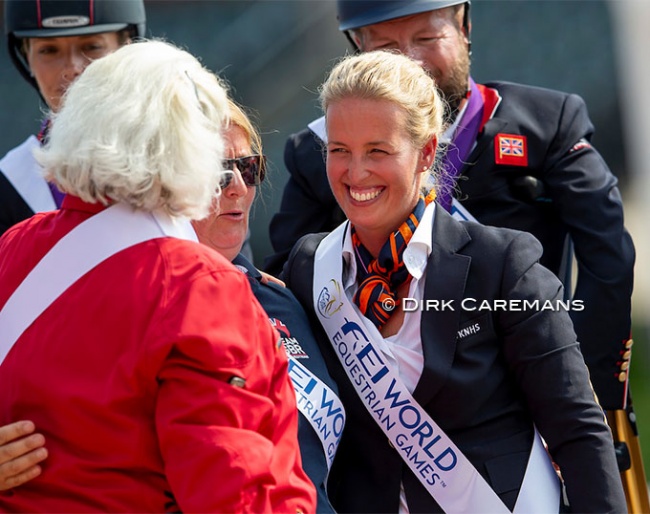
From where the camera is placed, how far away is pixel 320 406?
3223mm

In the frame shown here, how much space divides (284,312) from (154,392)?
3.44 feet

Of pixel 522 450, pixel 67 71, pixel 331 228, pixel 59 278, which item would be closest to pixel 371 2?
pixel 331 228

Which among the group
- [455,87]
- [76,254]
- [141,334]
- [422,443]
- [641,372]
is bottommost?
[641,372]

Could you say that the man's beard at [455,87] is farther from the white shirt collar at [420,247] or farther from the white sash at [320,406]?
the white sash at [320,406]

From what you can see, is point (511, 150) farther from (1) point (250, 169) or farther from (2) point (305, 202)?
(1) point (250, 169)

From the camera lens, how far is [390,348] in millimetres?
3316

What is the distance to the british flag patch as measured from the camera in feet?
13.6

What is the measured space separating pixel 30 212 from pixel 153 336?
2.29m

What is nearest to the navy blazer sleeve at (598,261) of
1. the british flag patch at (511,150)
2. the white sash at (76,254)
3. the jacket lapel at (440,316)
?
the british flag patch at (511,150)

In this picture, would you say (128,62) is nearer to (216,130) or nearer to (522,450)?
(216,130)

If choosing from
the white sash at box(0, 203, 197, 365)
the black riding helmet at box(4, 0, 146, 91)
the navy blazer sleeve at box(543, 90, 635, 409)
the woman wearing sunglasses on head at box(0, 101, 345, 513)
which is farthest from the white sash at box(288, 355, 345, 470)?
the black riding helmet at box(4, 0, 146, 91)

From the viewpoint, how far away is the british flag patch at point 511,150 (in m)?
4.14

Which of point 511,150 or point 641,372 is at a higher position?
point 511,150

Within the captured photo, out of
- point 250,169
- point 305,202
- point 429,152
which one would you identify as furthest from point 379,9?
point 250,169
